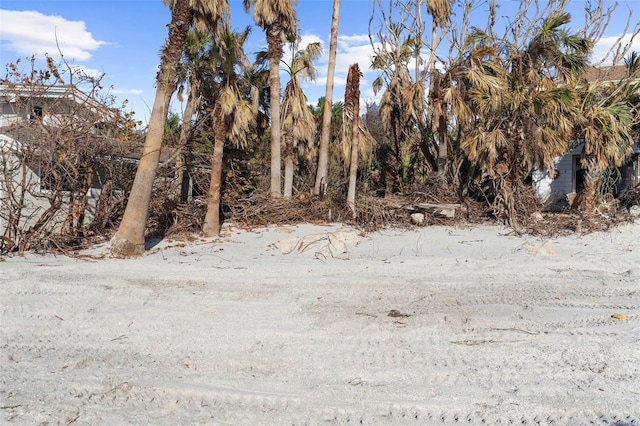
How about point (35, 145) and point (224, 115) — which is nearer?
point (35, 145)

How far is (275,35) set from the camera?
55.5ft

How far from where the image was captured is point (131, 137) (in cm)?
1476

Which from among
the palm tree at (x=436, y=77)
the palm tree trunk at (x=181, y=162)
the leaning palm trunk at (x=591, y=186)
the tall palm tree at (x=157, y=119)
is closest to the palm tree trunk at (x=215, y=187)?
the palm tree trunk at (x=181, y=162)

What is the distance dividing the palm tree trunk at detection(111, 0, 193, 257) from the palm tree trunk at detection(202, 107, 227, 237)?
203 centimetres

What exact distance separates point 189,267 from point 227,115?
4.86 m

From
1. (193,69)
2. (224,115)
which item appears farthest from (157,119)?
(193,69)

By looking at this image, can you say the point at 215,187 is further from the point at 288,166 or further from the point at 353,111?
the point at 353,111

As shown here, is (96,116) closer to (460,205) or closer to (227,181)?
(227,181)

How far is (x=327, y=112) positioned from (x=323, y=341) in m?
12.8

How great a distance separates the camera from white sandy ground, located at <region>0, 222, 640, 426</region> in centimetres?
430

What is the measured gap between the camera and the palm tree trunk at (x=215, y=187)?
45.8ft

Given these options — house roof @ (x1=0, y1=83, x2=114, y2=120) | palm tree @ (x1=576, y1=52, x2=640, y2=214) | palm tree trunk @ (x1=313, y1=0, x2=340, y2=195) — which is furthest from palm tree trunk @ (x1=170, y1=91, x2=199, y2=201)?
palm tree @ (x1=576, y1=52, x2=640, y2=214)

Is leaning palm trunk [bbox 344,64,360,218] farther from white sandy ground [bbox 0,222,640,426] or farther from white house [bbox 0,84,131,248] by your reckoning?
white house [bbox 0,84,131,248]

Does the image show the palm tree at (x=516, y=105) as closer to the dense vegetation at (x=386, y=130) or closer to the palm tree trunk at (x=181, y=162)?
the dense vegetation at (x=386, y=130)
